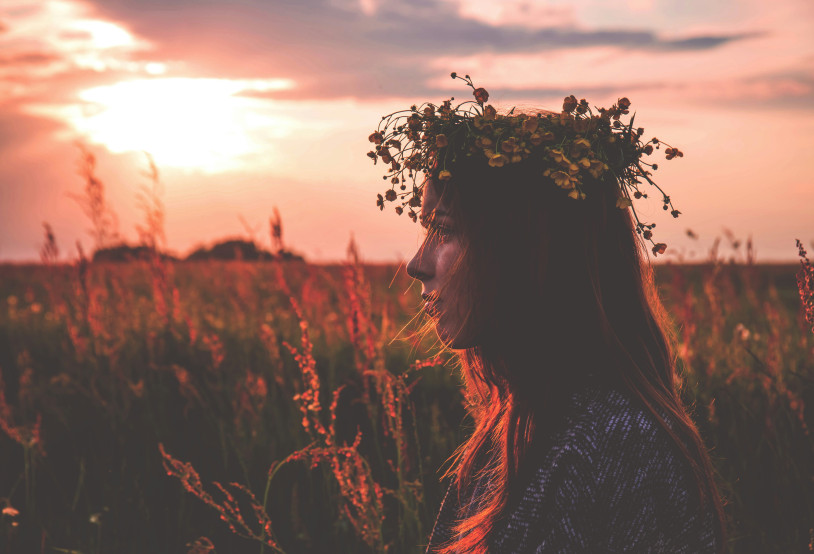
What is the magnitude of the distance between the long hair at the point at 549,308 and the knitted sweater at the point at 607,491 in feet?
0.15

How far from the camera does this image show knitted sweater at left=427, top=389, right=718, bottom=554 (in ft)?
4.44

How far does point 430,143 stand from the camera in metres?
1.88

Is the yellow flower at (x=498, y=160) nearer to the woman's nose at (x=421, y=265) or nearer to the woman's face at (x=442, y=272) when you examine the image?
the woman's face at (x=442, y=272)

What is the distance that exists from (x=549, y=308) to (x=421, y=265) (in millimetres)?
360

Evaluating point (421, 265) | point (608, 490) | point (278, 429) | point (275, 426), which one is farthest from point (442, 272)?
point (275, 426)

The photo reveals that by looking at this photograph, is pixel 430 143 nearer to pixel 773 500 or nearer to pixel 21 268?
pixel 773 500

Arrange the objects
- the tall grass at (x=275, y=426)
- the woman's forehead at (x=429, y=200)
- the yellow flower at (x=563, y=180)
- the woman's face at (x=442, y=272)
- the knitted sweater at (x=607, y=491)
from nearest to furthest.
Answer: the knitted sweater at (x=607, y=491), the yellow flower at (x=563, y=180), the woman's face at (x=442, y=272), the woman's forehead at (x=429, y=200), the tall grass at (x=275, y=426)

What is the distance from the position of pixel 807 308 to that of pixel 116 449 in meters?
3.92

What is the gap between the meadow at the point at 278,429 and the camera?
119 inches

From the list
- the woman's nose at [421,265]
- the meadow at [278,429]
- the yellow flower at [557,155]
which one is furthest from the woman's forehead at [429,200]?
the meadow at [278,429]

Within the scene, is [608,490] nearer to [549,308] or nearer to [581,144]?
[549,308]

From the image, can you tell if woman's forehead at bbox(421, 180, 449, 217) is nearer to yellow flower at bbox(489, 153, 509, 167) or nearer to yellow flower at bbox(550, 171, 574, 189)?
yellow flower at bbox(489, 153, 509, 167)

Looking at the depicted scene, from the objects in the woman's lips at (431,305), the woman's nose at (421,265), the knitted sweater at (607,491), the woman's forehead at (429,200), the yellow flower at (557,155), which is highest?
the yellow flower at (557,155)

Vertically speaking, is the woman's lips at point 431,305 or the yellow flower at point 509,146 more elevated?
the yellow flower at point 509,146
